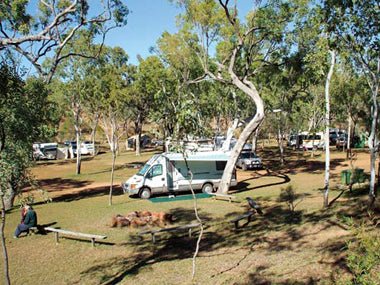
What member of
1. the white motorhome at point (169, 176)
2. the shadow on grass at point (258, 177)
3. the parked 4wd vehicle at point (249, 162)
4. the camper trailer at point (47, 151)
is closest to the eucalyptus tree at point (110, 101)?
the white motorhome at point (169, 176)

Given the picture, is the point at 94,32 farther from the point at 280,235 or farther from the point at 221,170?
the point at 280,235

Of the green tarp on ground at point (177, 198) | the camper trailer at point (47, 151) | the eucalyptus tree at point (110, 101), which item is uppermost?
the eucalyptus tree at point (110, 101)

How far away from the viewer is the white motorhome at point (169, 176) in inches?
780

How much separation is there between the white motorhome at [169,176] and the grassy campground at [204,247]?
98 cm

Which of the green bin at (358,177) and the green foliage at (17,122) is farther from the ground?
the green foliage at (17,122)

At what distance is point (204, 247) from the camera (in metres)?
11.3

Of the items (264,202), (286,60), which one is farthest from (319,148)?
(264,202)

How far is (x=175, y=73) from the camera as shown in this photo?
36.8 metres

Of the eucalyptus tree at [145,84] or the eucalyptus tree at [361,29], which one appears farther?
the eucalyptus tree at [145,84]

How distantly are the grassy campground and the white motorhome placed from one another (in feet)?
3.22

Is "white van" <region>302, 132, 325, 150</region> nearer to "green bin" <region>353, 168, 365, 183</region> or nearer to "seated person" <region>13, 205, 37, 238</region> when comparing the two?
"green bin" <region>353, 168, 365, 183</region>

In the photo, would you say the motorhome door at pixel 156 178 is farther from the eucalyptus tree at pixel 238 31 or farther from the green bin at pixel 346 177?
the green bin at pixel 346 177

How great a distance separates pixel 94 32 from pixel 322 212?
1377 centimetres

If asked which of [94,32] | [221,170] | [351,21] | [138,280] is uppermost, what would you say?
[94,32]
